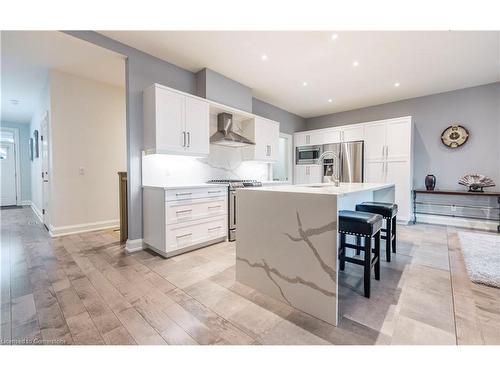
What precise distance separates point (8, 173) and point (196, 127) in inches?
295

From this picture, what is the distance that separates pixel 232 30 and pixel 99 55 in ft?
6.04

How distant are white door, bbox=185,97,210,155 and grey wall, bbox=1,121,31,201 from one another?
6865mm

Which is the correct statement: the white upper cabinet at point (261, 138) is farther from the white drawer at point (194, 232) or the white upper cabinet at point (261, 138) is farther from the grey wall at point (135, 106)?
the grey wall at point (135, 106)

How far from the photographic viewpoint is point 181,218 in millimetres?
2766

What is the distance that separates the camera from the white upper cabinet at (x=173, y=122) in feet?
9.36

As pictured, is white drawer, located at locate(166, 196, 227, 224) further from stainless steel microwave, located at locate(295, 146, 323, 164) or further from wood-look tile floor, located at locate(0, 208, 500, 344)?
stainless steel microwave, located at locate(295, 146, 323, 164)

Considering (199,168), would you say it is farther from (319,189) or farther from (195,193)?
(319,189)

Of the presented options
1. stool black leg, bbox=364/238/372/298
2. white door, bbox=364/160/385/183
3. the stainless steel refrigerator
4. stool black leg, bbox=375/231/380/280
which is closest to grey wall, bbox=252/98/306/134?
the stainless steel refrigerator

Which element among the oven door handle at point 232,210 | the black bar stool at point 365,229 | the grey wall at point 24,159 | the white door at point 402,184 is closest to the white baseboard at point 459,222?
the white door at point 402,184

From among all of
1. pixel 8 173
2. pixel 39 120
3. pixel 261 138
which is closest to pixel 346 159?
pixel 261 138

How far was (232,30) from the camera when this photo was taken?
102 inches

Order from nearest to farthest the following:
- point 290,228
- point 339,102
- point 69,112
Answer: point 290,228 < point 69,112 < point 339,102
